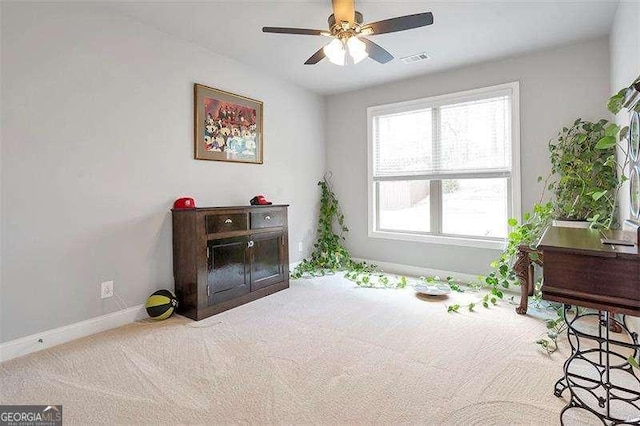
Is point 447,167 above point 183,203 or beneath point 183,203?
above

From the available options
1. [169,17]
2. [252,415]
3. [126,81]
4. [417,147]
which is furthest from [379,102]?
[252,415]

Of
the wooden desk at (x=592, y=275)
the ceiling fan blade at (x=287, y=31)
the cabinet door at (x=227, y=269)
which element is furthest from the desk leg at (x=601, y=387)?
the cabinet door at (x=227, y=269)

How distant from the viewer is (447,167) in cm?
399

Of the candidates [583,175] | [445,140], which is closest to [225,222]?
[445,140]

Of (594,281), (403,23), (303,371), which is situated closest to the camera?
(594,281)

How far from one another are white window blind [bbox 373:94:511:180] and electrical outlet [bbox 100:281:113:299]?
3373 millimetres

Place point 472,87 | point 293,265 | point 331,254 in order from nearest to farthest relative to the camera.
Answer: point 472,87
point 293,265
point 331,254

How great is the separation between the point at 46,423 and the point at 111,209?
1547 millimetres

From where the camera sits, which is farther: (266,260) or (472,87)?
(472,87)

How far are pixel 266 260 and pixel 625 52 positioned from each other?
11.2 feet

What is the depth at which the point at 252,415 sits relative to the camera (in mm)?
1577

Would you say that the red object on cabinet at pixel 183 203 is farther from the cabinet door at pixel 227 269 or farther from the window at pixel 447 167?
the window at pixel 447 167

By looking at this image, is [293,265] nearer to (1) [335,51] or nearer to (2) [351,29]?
(1) [335,51]
